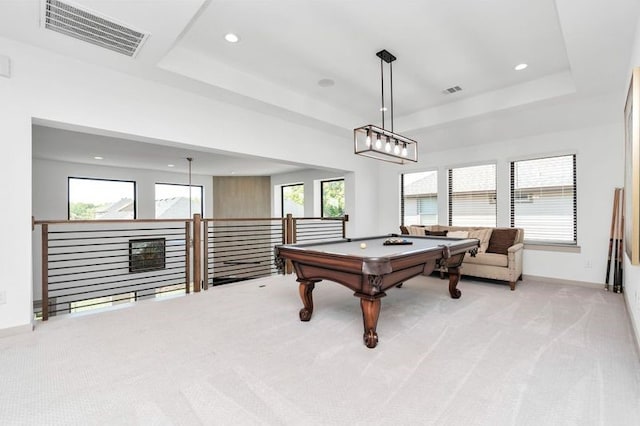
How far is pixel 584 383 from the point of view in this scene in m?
1.91

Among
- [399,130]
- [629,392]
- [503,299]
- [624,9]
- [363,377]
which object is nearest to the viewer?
[629,392]

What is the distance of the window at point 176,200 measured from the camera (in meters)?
8.52

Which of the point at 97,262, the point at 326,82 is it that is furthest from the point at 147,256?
the point at 326,82

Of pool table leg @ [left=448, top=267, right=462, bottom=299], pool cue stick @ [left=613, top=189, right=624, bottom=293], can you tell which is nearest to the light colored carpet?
pool table leg @ [left=448, top=267, right=462, bottom=299]

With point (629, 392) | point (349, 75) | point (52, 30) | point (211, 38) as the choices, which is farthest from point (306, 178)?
point (629, 392)

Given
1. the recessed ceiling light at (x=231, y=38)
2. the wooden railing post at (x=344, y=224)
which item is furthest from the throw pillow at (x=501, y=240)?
the recessed ceiling light at (x=231, y=38)

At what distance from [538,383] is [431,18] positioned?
296 centimetres

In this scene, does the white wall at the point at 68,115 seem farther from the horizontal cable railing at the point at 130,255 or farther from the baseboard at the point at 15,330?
the horizontal cable railing at the point at 130,255

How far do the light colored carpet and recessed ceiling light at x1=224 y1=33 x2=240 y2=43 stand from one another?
2.81m

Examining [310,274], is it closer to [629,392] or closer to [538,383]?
[538,383]

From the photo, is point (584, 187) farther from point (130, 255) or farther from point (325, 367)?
point (130, 255)

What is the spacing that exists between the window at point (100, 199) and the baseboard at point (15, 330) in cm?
525

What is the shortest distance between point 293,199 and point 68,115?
631 cm

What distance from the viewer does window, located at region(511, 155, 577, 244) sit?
4715 millimetres
